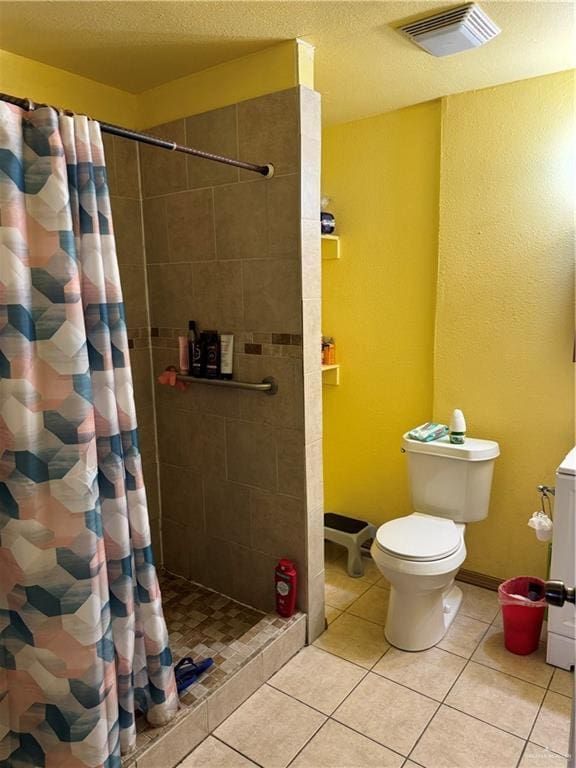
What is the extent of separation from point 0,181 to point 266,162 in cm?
101

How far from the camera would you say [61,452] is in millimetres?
1355

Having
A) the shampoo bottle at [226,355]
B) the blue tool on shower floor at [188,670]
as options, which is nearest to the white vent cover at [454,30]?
the shampoo bottle at [226,355]

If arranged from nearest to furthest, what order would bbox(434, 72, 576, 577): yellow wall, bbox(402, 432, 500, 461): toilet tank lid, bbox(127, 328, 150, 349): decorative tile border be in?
bbox(434, 72, 576, 577): yellow wall, bbox(402, 432, 500, 461): toilet tank lid, bbox(127, 328, 150, 349): decorative tile border

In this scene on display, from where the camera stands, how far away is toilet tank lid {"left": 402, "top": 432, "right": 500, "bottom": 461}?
233 centimetres

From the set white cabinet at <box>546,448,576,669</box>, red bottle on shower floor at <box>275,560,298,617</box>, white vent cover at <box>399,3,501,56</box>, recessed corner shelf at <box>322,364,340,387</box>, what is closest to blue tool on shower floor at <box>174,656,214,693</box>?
red bottle on shower floor at <box>275,560,298,617</box>

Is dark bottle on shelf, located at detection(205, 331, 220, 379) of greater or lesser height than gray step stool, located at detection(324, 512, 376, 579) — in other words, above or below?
above

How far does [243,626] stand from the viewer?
222 centimetres

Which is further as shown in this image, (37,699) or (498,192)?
(498,192)

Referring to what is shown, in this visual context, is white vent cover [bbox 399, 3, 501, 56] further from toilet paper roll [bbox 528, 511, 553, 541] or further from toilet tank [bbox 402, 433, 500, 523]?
toilet paper roll [bbox 528, 511, 553, 541]

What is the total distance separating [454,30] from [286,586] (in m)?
2.05

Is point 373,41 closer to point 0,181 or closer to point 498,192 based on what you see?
point 498,192

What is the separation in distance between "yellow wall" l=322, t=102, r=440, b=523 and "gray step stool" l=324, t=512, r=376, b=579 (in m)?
0.09

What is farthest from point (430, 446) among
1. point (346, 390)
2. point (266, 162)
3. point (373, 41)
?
point (373, 41)

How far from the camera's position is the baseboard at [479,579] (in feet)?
8.45
